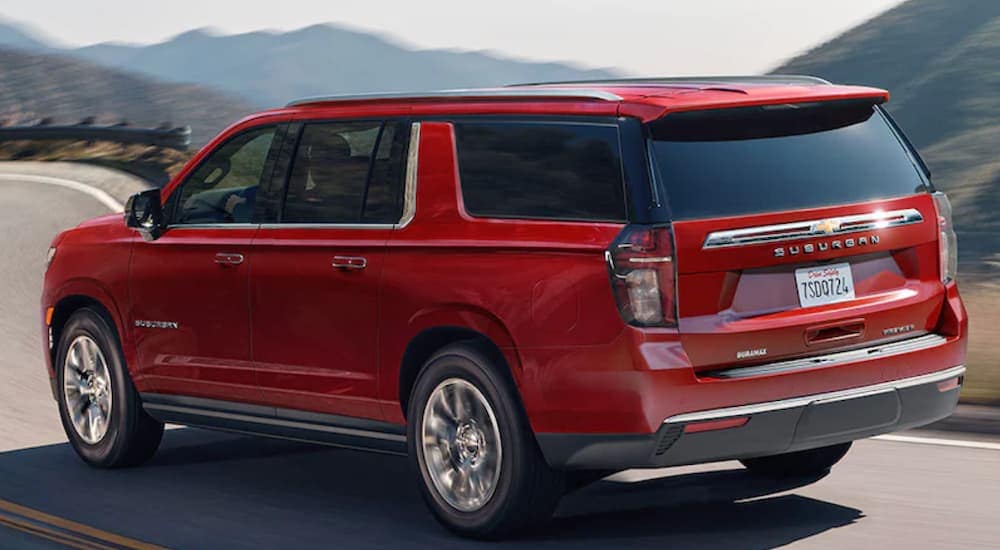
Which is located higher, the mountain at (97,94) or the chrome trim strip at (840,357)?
the chrome trim strip at (840,357)

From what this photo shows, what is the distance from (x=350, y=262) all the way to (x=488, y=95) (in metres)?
0.94

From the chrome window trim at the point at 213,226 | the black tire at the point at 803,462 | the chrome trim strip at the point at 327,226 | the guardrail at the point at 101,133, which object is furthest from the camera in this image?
the guardrail at the point at 101,133

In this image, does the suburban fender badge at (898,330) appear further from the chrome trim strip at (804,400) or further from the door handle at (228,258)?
the door handle at (228,258)

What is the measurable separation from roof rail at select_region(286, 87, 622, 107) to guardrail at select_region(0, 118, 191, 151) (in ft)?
80.7

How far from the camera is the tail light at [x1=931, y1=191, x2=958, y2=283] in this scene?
696cm

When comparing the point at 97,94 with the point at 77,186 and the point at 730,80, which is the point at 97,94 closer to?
the point at 77,186

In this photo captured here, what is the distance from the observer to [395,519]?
285 inches

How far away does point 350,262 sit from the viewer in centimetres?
723

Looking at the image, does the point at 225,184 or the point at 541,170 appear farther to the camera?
the point at 225,184

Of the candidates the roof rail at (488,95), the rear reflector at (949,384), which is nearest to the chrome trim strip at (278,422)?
the roof rail at (488,95)

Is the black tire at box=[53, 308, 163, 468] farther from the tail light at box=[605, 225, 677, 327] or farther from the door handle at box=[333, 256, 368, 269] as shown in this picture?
the tail light at box=[605, 225, 677, 327]

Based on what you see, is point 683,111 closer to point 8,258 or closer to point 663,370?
point 663,370

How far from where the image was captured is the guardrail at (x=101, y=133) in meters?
32.0

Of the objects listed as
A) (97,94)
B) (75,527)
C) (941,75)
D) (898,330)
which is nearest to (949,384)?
(898,330)
